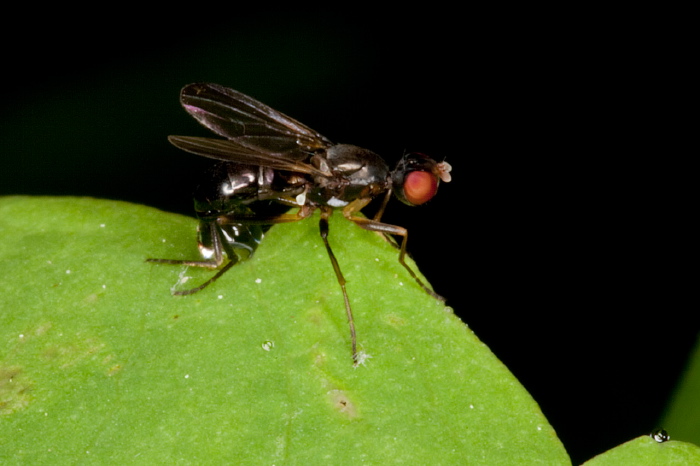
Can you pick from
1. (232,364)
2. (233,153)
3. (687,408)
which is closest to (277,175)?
(233,153)

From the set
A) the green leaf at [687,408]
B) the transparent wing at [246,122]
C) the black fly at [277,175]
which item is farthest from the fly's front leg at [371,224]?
the green leaf at [687,408]

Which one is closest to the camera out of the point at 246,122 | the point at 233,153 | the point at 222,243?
the point at 222,243

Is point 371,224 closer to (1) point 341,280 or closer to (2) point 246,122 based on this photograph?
(1) point 341,280

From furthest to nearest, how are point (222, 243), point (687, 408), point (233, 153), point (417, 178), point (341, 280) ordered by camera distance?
point (417, 178)
point (687, 408)
point (233, 153)
point (222, 243)
point (341, 280)

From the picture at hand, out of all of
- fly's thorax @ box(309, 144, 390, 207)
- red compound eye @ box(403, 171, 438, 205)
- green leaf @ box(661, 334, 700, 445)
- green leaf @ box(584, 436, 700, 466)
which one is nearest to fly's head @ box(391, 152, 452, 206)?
red compound eye @ box(403, 171, 438, 205)

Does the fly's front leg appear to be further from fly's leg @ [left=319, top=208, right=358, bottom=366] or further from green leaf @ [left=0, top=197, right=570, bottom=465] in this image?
green leaf @ [left=0, top=197, right=570, bottom=465]

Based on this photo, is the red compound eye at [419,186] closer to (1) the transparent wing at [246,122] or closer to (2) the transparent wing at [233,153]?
(2) the transparent wing at [233,153]

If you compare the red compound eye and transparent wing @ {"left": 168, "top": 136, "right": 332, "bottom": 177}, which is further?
the red compound eye

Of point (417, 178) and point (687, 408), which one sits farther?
point (417, 178)
